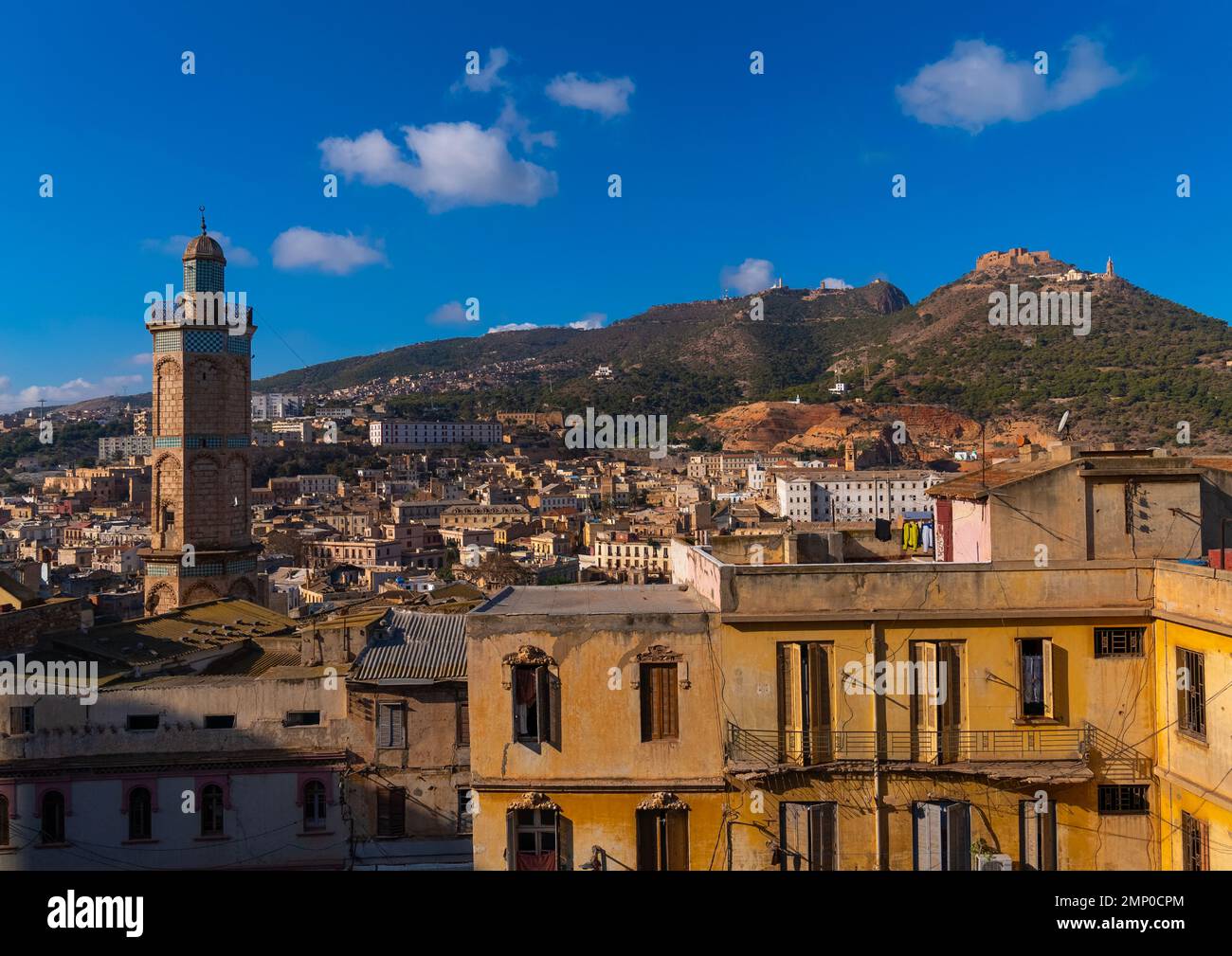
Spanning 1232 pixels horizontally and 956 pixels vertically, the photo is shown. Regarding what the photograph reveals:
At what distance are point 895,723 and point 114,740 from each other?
1056 cm

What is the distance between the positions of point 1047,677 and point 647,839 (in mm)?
3540

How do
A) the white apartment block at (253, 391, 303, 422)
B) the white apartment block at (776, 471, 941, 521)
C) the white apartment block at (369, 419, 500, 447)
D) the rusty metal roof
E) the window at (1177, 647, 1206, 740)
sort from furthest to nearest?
the white apartment block at (253, 391, 303, 422)
the white apartment block at (369, 419, 500, 447)
the white apartment block at (776, 471, 941, 521)
the rusty metal roof
the window at (1177, 647, 1206, 740)

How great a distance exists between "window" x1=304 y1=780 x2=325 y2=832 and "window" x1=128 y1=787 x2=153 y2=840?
2.00 metres

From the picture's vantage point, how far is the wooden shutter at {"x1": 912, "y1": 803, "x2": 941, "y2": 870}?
25.8 ft

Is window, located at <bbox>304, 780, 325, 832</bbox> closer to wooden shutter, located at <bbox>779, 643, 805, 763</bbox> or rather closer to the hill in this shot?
wooden shutter, located at <bbox>779, 643, 805, 763</bbox>

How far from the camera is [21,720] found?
1312 centimetres

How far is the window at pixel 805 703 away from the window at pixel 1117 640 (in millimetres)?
2219

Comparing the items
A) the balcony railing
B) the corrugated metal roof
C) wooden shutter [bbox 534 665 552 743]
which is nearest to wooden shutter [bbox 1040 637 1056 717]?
the balcony railing

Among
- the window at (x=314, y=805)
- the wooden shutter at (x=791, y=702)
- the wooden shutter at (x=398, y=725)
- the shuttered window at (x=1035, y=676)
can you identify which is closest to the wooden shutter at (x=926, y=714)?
the shuttered window at (x=1035, y=676)

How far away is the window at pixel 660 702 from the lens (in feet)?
27.2

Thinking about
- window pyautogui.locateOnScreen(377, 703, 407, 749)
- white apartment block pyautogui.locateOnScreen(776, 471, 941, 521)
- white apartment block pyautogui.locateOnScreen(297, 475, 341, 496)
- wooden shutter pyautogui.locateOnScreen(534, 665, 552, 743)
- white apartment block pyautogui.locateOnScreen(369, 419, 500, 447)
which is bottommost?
window pyautogui.locateOnScreen(377, 703, 407, 749)
